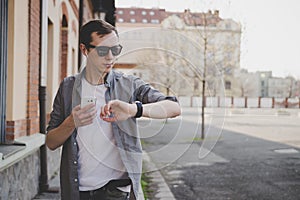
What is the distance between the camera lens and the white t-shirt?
1.94 m

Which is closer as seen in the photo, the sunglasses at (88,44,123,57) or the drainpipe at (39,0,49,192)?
the sunglasses at (88,44,123,57)

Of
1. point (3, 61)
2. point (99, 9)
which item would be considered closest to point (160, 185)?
point (3, 61)

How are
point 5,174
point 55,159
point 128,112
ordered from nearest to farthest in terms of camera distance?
point 128,112
point 5,174
point 55,159

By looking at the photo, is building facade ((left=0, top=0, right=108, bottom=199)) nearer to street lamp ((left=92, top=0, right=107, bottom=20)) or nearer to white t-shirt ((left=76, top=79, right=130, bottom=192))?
white t-shirt ((left=76, top=79, right=130, bottom=192))

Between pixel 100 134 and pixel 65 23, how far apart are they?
320 inches

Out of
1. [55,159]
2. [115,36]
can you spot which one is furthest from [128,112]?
[55,159]

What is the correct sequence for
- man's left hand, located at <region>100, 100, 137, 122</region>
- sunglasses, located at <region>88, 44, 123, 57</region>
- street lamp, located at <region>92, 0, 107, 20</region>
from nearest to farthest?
man's left hand, located at <region>100, 100, 137, 122</region> → sunglasses, located at <region>88, 44, 123, 57</region> → street lamp, located at <region>92, 0, 107, 20</region>

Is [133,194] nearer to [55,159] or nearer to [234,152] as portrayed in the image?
[55,159]

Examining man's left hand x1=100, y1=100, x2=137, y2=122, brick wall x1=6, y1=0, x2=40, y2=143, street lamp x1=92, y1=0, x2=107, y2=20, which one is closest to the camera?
man's left hand x1=100, y1=100, x2=137, y2=122

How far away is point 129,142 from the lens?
1.92 metres

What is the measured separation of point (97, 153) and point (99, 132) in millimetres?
98

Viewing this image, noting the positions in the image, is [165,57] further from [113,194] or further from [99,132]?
[113,194]

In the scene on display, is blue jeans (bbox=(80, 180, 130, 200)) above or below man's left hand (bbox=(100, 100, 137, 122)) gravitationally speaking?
below

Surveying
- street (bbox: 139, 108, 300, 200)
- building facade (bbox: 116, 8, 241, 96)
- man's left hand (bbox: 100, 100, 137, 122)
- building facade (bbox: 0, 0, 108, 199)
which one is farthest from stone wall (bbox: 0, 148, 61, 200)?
man's left hand (bbox: 100, 100, 137, 122)
